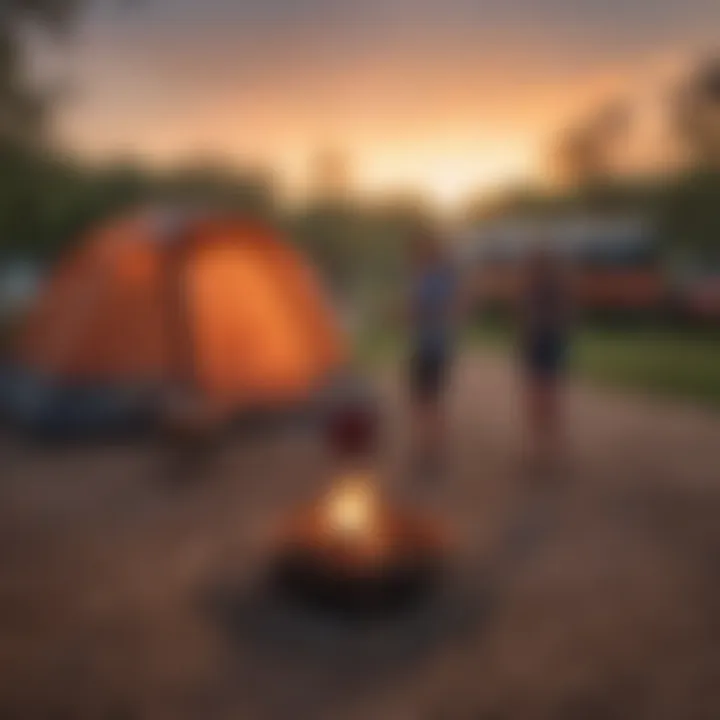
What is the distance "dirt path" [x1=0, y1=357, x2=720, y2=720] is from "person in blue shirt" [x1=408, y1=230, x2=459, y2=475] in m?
0.13

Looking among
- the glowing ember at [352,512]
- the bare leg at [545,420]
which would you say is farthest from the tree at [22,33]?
the bare leg at [545,420]

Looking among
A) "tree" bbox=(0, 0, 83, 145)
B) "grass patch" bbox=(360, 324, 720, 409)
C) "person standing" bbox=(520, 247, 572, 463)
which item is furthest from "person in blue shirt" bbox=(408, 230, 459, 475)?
"tree" bbox=(0, 0, 83, 145)

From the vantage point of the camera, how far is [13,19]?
8.37ft

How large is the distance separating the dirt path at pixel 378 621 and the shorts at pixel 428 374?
14 centimetres

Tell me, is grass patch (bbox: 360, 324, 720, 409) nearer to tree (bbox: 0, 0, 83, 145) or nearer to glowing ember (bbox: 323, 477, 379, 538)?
glowing ember (bbox: 323, 477, 379, 538)

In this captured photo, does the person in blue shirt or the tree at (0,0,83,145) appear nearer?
the tree at (0,0,83,145)

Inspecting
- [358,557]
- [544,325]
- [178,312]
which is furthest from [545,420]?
[178,312]

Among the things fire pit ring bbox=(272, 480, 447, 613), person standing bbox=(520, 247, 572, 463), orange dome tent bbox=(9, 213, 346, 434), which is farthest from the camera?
orange dome tent bbox=(9, 213, 346, 434)

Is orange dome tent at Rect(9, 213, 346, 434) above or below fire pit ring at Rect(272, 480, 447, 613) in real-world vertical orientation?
above

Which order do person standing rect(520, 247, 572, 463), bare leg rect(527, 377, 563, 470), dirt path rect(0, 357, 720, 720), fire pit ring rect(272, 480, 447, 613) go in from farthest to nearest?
1. bare leg rect(527, 377, 563, 470)
2. person standing rect(520, 247, 572, 463)
3. fire pit ring rect(272, 480, 447, 613)
4. dirt path rect(0, 357, 720, 720)

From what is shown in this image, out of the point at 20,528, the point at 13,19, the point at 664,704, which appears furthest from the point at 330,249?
the point at 664,704

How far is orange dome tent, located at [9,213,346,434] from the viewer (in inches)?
147

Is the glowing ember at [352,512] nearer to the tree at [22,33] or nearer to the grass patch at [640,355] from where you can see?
the grass patch at [640,355]

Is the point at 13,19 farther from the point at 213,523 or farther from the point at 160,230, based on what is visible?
the point at 213,523
